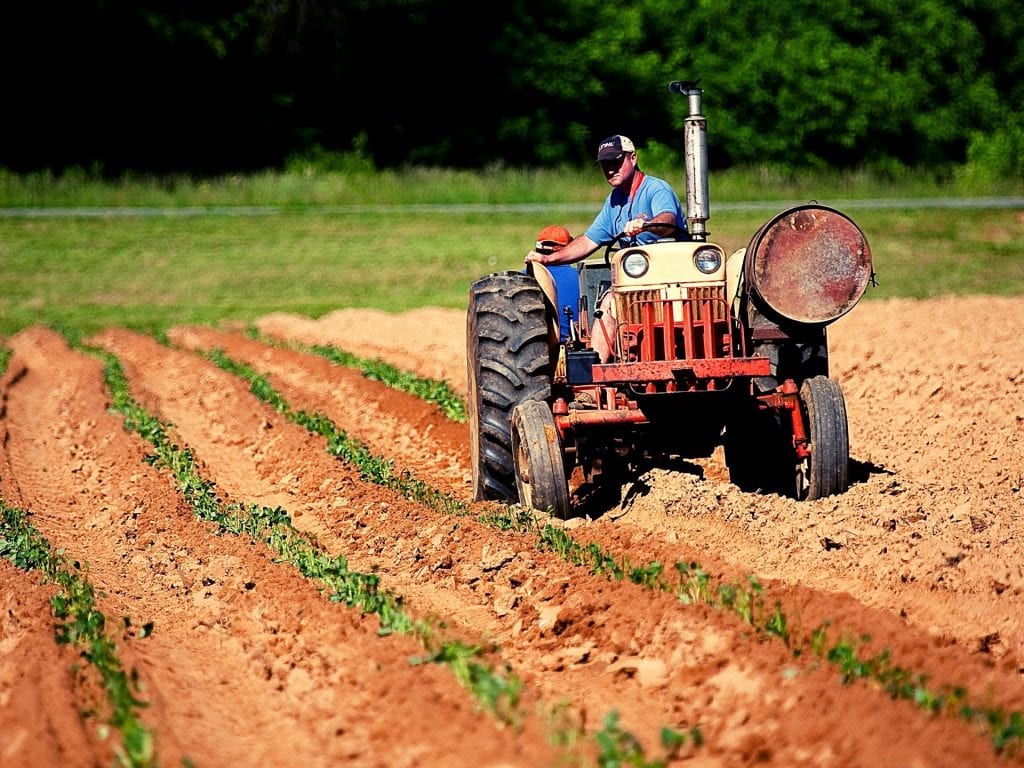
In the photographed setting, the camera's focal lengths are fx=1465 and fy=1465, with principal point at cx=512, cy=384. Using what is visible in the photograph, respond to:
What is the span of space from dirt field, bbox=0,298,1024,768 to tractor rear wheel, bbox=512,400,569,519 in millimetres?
186

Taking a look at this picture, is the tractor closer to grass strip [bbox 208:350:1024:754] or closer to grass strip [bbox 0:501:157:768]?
grass strip [bbox 208:350:1024:754]

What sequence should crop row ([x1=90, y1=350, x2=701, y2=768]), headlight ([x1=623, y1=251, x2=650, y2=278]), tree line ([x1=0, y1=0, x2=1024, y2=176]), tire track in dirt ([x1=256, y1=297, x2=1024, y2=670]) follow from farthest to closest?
1. tree line ([x1=0, y1=0, x2=1024, y2=176])
2. headlight ([x1=623, y1=251, x2=650, y2=278])
3. tire track in dirt ([x1=256, y1=297, x2=1024, y2=670])
4. crop row ([x1=90, y1=350, x2=701, y2=768])

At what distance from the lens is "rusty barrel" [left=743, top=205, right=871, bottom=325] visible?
732 centimetres

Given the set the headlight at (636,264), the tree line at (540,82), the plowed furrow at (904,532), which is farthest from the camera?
the tree line at (540,82)

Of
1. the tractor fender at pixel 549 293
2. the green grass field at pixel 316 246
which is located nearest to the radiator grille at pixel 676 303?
the tractor fender at pixel 549 293

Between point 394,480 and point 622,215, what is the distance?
223 centimetres

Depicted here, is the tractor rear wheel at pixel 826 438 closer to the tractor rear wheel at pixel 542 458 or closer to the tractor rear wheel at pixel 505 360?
the tractor rear wheel at pixel 542 458

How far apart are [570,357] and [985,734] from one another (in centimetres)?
347

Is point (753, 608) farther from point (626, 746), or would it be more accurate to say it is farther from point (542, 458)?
point (542, 458)

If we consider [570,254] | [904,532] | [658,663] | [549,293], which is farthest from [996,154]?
[658,663]

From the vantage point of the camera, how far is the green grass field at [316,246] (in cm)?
2455

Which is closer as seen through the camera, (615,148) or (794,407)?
(794,407)

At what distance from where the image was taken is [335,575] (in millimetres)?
6625

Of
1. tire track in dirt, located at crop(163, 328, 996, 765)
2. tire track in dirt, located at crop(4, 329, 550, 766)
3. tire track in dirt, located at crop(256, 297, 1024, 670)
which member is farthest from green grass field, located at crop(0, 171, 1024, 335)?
tire track in dirt, located at crop(163, 328, 996, 765)
